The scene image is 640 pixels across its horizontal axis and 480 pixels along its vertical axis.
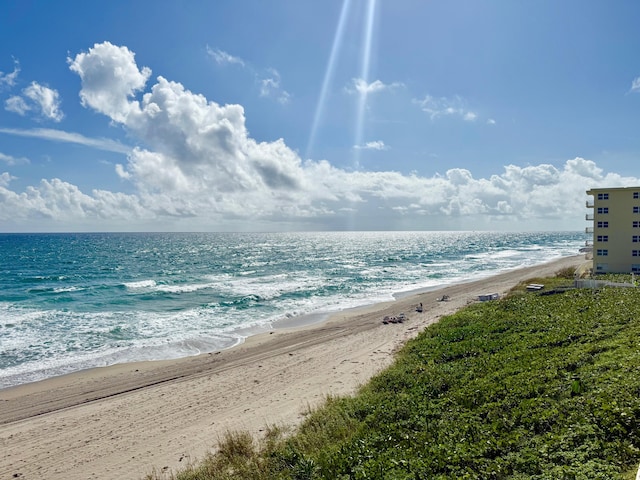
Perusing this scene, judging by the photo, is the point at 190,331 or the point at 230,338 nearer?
the point at 230,338

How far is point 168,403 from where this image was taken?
15953 mm

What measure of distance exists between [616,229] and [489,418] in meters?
41.3

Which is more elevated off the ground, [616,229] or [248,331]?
[616,229]

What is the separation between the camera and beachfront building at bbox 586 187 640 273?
38.8m

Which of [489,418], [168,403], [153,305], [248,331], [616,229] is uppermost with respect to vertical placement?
[616,229]

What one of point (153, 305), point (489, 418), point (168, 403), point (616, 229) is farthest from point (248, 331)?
point (616, 229)

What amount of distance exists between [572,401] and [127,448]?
13052mm

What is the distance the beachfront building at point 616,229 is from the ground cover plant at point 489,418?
30026mm

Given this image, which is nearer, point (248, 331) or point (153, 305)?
point (248, 331)

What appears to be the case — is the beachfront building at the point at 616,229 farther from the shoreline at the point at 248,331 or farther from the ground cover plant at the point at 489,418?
the ground cover plant at the point at 489,418

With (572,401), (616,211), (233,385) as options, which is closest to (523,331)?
(572,401)

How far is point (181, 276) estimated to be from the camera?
200 ft

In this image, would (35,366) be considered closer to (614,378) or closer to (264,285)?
(614,378)

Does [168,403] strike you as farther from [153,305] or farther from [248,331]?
[153,305]
